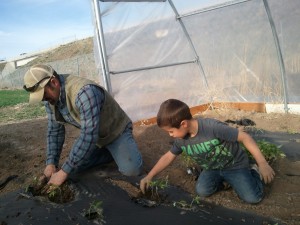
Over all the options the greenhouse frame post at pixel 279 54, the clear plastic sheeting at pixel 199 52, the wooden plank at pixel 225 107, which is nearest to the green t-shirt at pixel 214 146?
the clear plastic sheeting at pixel 199 52

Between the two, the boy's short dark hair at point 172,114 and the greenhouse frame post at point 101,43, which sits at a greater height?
the greenhouse frame post at point 101,43

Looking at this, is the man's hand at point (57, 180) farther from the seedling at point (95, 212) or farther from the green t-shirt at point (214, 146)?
the green t-shirt at point (214, 146)

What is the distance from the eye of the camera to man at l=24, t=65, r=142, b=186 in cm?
321

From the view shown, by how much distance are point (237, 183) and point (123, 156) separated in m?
1.33

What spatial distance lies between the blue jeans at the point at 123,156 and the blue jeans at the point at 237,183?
32.1 inches

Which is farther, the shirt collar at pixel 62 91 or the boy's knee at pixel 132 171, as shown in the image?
the boy's knee at pixel 132 171

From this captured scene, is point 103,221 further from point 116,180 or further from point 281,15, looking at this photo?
point 281,15

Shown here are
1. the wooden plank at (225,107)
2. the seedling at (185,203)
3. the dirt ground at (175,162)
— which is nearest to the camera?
the seedling at (185,203)

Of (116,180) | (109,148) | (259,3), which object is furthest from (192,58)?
(116,180)

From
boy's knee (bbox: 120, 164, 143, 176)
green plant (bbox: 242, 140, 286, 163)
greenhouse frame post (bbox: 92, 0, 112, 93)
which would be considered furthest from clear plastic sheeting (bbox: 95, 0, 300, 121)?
green plant (bbox: 242, 140, 286, 163)

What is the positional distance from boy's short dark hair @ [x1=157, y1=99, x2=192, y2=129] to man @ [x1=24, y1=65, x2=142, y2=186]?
0.81 meters

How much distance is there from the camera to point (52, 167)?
369 centimetres

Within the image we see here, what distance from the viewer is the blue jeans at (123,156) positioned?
3712mm

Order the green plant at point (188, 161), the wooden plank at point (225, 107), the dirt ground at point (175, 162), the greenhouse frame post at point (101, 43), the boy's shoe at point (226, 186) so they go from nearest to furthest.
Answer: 1. the dirt ground at point (175, 162)
2. the boy's shoe at point (226, 186)
3. the green plant at point (188, 161)
4. the greenhouse frame post at point (101, 43)
5. the wooden plank at point (225, 107)
